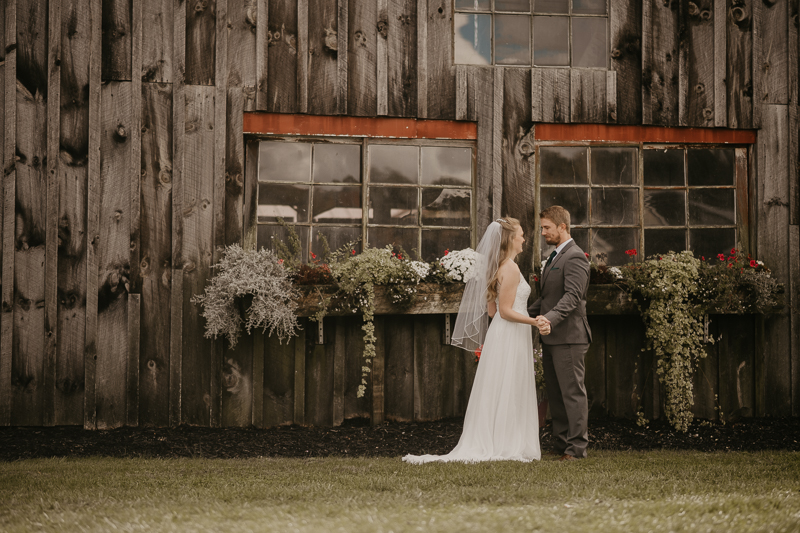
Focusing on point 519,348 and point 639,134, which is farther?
point 639,134

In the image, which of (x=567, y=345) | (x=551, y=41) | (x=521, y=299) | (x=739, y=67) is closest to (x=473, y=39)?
(x=551, y=41)

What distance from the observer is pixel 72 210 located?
5.79 metres

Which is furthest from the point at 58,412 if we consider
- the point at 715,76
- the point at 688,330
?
the point at 715,76

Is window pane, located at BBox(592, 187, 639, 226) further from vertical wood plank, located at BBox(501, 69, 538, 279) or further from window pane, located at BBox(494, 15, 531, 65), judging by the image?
window pane, located at BBox(494, 15, 531, 65)

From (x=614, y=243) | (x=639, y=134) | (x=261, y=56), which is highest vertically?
(x=261, y=56)

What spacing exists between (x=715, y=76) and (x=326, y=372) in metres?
4.81

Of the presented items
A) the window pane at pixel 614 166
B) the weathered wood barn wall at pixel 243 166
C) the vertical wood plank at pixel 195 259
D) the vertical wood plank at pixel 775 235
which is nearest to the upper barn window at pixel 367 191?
the weathered wood barn wall at pixel 243 166

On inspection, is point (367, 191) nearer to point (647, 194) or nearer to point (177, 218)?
point (177, 218)

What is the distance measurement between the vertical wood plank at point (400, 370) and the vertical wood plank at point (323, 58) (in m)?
2.15

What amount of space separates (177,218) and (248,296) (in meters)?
1.00

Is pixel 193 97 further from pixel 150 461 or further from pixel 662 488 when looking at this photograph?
pixel 662 488

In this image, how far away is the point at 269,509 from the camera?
10.9 ft

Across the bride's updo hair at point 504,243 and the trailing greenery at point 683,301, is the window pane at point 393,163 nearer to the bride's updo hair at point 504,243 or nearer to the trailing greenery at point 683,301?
the bride's updo hair at point 504,243

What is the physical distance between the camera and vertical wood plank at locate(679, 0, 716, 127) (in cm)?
636
